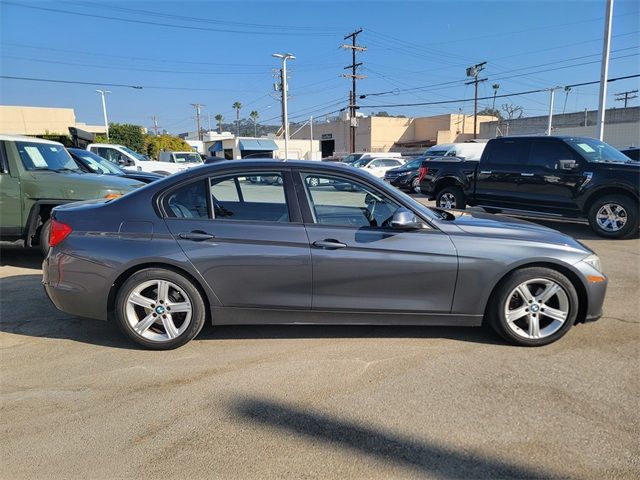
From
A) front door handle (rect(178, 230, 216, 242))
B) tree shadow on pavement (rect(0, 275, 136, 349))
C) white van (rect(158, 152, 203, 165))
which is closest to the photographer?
front door handle (rect(178, 230, 216, 242))

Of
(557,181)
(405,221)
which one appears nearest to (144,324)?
(405,221)

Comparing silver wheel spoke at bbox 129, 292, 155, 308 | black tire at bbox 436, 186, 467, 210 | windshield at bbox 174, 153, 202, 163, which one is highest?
windshield at bbox 174, 153, 202, 163

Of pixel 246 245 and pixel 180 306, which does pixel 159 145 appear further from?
pixel 246 245

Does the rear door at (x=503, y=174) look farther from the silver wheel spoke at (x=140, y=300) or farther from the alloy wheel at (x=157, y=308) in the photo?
the silver wheel spoke at (x=140, y=300)

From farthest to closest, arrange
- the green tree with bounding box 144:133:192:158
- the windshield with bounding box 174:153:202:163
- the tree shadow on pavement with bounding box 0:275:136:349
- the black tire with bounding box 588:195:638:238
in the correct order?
the green tree with bounding box 144:133:192:158, the windshield with bounding box 174:153:202:163, the black tire with bounding box 588:195:638:238, the tree shadow on pavement with bounding box 0:275:136:349

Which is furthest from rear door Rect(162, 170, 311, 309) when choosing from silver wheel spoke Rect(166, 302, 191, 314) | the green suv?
the green suv

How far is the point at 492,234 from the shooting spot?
3.72 metres

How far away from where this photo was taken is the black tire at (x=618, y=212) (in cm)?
822

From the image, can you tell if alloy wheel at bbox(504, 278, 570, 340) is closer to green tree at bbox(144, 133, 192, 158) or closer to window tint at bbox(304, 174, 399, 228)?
window tint at bbox(304, 174, 399, 228)

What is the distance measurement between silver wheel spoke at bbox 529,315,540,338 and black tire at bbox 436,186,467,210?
7.12 meters

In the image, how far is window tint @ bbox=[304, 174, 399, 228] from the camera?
376 centimetres

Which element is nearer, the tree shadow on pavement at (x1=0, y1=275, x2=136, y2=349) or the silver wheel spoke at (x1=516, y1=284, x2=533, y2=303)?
the silver wheel spoke at (x1=516, y1=284, x2=533, y2=303)

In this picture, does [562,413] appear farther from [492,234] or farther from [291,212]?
[291,212]

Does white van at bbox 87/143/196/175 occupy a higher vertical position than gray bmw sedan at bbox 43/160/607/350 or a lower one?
higher
